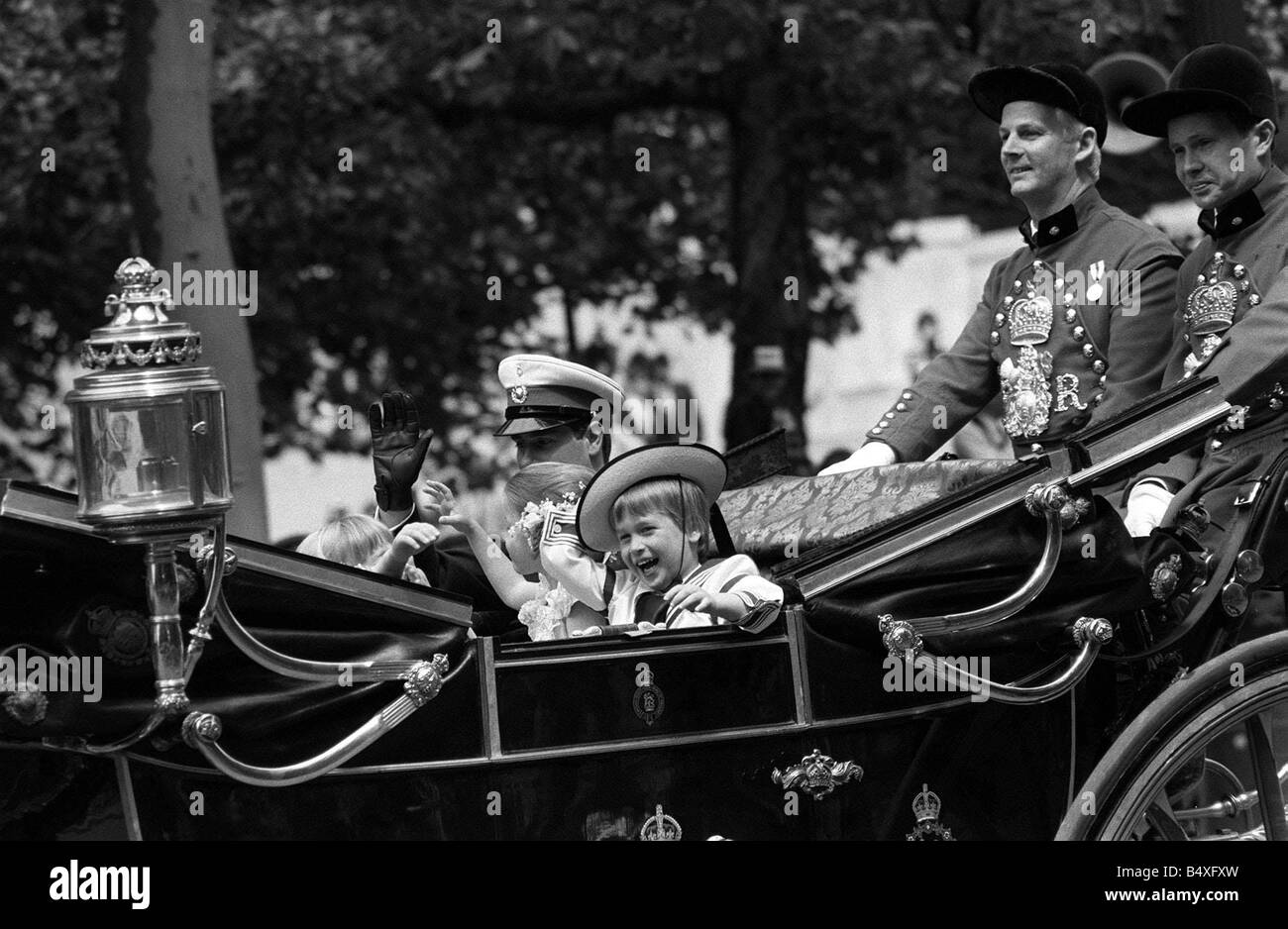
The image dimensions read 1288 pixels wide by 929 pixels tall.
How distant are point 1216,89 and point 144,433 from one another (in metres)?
2.42

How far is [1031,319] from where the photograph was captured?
4.82m

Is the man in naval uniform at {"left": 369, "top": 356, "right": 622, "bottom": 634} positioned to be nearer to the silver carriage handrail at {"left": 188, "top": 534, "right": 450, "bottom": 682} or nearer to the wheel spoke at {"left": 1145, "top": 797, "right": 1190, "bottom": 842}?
the silver carriage handrail at {"left": 188, "top": 534, "right": 450, "bottom": 682}

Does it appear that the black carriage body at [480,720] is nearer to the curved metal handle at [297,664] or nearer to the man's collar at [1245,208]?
the curved metal handle at [297,664]

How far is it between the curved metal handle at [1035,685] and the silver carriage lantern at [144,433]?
1314mm

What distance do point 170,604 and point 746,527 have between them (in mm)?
1633

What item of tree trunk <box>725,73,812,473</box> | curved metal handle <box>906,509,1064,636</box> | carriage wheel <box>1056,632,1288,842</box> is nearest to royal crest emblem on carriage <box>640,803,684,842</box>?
curved metal handle <box>906,509,1064,636</box>

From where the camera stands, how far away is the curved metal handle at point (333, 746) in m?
3.38

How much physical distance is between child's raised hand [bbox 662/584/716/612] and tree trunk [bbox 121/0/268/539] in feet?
12.0

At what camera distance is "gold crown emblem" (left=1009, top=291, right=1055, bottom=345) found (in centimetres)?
479
